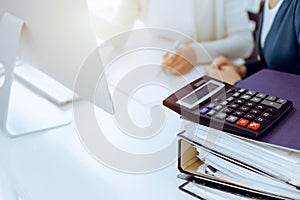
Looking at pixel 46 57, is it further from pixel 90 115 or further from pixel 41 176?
pixel 41 176

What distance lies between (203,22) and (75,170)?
3.26 ft

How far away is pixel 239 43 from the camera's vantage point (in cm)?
155

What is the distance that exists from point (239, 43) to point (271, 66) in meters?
0.37

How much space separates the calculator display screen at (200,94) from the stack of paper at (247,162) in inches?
1.4

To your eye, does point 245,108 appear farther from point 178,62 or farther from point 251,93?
point 178,62

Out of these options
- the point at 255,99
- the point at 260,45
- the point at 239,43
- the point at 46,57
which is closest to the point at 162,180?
the point at 255,99

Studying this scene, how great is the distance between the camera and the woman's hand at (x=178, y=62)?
4.08ft

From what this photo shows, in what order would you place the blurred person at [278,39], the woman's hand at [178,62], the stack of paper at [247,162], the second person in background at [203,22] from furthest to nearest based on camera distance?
the second person in background at [203,22] < the woman's hand at [178,62] < the blurred person at [278,39] < the stack of paper at [247,162]

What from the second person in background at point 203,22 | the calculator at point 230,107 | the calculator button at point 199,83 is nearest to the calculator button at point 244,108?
the calculator at point 230,107

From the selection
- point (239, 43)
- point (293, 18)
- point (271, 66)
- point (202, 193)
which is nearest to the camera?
point (202, 193)

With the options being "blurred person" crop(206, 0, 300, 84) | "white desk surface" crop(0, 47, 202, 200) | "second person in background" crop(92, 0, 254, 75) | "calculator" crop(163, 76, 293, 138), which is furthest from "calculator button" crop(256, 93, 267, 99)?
"second person in background" crop(92, 0, 254, 75)

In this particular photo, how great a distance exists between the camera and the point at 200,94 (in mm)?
746

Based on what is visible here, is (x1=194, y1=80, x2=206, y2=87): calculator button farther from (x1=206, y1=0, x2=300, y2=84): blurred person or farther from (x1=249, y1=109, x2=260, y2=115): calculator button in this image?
(x1=206, y1=0, x2=300, y2=84): blurred person

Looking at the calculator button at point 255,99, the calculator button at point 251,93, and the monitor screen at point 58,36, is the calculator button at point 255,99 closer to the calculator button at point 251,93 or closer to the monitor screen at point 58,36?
the calculator button at point 251,93
